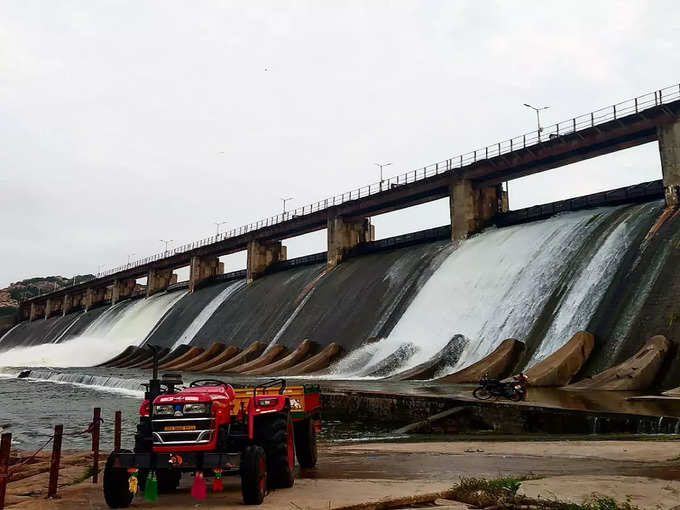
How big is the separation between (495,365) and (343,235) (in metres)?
25.5

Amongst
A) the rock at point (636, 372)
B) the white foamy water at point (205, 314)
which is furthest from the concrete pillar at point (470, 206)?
the white foamy water at point (205, 314)

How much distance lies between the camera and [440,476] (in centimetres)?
777

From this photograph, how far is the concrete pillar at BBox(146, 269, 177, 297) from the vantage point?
70.4m

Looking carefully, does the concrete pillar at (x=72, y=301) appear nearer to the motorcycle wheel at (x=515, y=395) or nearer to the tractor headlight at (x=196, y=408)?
the motorcycle wheel at (x=515, y=395)

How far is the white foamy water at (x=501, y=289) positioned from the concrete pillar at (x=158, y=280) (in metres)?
46.7

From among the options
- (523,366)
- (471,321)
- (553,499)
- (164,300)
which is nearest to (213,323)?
(164,300)

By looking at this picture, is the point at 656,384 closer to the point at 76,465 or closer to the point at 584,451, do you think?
the point at 584,451

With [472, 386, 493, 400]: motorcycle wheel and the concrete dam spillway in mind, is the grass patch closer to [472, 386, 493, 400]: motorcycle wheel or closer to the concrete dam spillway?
[472, 386, 493, 400]: motorcycle wheel

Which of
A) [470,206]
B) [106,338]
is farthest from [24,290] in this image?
[470,206]

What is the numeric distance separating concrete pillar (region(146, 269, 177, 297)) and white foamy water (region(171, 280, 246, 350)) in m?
17.9

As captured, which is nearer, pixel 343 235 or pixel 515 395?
pixel 515 395

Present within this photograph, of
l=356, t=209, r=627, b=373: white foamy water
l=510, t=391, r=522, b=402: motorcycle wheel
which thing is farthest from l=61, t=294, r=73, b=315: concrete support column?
l=510, t=391, r=522, b=402: motorcycle wheel

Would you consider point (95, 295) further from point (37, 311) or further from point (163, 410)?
point (163, 410)

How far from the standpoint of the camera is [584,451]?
938cm
